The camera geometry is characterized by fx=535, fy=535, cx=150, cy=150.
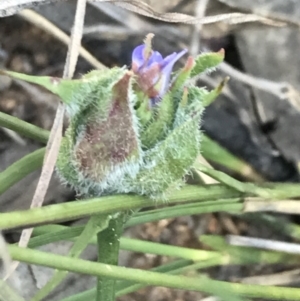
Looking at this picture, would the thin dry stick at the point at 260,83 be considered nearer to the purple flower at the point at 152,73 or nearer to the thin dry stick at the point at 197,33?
the thin dry stick at the point at 197,33

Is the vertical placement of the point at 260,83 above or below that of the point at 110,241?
above

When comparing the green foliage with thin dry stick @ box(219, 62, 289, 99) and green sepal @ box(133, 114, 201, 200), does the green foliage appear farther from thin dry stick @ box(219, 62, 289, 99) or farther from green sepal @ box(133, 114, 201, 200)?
thin dry stick @ box(219, 62, 289, 99)

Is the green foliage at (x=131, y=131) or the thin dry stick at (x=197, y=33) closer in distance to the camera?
the green foliage at (x=131, y=131)

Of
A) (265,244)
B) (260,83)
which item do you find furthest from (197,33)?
(265,244)

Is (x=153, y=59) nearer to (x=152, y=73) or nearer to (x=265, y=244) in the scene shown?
(x=152, y=73)

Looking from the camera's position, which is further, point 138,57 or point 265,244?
point 265,244

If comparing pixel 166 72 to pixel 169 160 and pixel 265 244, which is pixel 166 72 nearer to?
pixel 169 160

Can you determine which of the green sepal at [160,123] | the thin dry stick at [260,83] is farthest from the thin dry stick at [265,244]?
the green sepal at [160,123]

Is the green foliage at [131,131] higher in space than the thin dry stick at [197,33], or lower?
lower

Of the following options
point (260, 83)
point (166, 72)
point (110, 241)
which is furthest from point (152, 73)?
point (260, 83)
